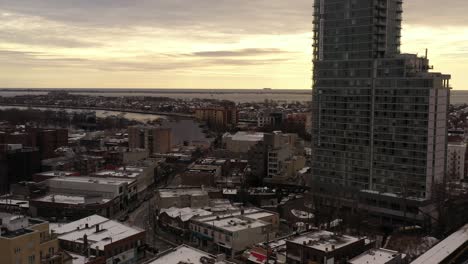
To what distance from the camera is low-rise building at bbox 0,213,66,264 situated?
1039cm

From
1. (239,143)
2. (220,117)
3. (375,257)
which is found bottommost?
(375,257)

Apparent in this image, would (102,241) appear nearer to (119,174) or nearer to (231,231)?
(231,231)

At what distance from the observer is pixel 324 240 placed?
14.8 meters

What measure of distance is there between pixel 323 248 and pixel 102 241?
668 cm

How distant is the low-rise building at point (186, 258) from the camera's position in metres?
13.3

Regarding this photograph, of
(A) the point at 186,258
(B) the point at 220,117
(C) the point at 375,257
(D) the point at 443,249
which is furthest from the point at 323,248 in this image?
(B) the point at 220,117

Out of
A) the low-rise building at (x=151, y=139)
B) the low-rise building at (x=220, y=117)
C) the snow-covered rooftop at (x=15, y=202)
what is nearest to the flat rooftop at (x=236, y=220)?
the snow-covered rooftop at (x=15, y=202)

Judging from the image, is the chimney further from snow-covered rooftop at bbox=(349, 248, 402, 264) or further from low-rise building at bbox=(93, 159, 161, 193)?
low-rise building at bbox=(93, 159, 161, 193)

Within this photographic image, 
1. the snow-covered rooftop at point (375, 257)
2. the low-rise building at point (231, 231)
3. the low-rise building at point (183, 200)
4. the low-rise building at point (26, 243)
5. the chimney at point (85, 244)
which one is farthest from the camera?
the low-rise building at point (183, 200)

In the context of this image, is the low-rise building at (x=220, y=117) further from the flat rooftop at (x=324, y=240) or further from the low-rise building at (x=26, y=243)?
the low-rise building at (x=26, y=243)

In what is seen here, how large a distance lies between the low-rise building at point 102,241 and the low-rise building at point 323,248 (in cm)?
507

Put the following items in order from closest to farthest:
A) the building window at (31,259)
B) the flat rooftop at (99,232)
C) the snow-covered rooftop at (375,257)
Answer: the building window at (31,259) < the snow-covered rooftop at (375,257) < the flat rooftop at (99,232)

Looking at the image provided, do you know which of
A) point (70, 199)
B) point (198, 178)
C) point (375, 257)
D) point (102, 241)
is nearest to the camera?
point (375, 257)

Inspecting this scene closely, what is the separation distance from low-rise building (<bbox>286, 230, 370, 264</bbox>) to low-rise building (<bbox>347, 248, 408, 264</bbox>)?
45 centimetres
